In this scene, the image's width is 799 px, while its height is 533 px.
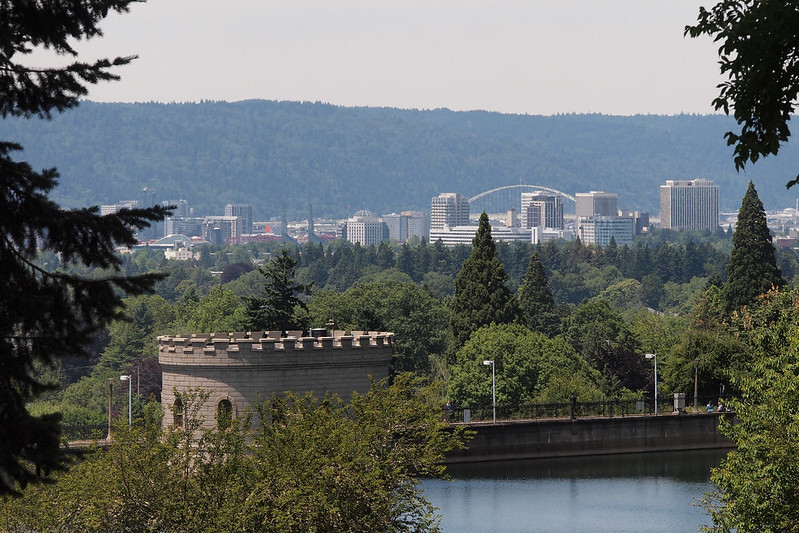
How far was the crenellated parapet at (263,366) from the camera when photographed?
6072 centimetres

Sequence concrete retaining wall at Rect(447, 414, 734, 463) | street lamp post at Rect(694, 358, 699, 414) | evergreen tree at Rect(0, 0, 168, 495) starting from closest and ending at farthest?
evergreen tree at Rect(0, 0, 168, 495)
concrete retaining wall at Rect(447, 414, 734, 463)
street lamp post at Rect(694, 358, 699, 414)

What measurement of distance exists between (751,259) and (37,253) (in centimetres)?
9928

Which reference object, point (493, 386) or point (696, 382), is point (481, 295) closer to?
point (493, 386)

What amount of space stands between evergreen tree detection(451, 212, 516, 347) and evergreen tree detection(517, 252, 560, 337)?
85.6 feet

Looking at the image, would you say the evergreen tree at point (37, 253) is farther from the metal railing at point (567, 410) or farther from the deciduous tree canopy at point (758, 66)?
the metal railing at point (567, 410)

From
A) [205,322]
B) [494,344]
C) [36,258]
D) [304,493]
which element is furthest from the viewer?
[205,322]

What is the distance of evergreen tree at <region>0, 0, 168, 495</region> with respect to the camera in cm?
1761

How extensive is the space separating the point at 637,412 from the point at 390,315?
39.1 metres

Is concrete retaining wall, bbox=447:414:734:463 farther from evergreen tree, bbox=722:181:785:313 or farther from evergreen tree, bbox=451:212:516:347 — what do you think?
evergreen tree, bbox=722:181:785:313

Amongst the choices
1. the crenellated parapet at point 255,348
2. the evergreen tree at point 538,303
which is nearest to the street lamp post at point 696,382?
the crenellated parapet at point 255,348

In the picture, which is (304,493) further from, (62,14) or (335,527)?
(62,14)

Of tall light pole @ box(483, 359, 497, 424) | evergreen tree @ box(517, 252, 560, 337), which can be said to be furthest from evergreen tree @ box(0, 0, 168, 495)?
evergreen tree @ box(517, 252, 560, 337)

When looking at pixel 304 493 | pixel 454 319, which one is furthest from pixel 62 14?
pixel 454 319

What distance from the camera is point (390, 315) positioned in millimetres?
126562
